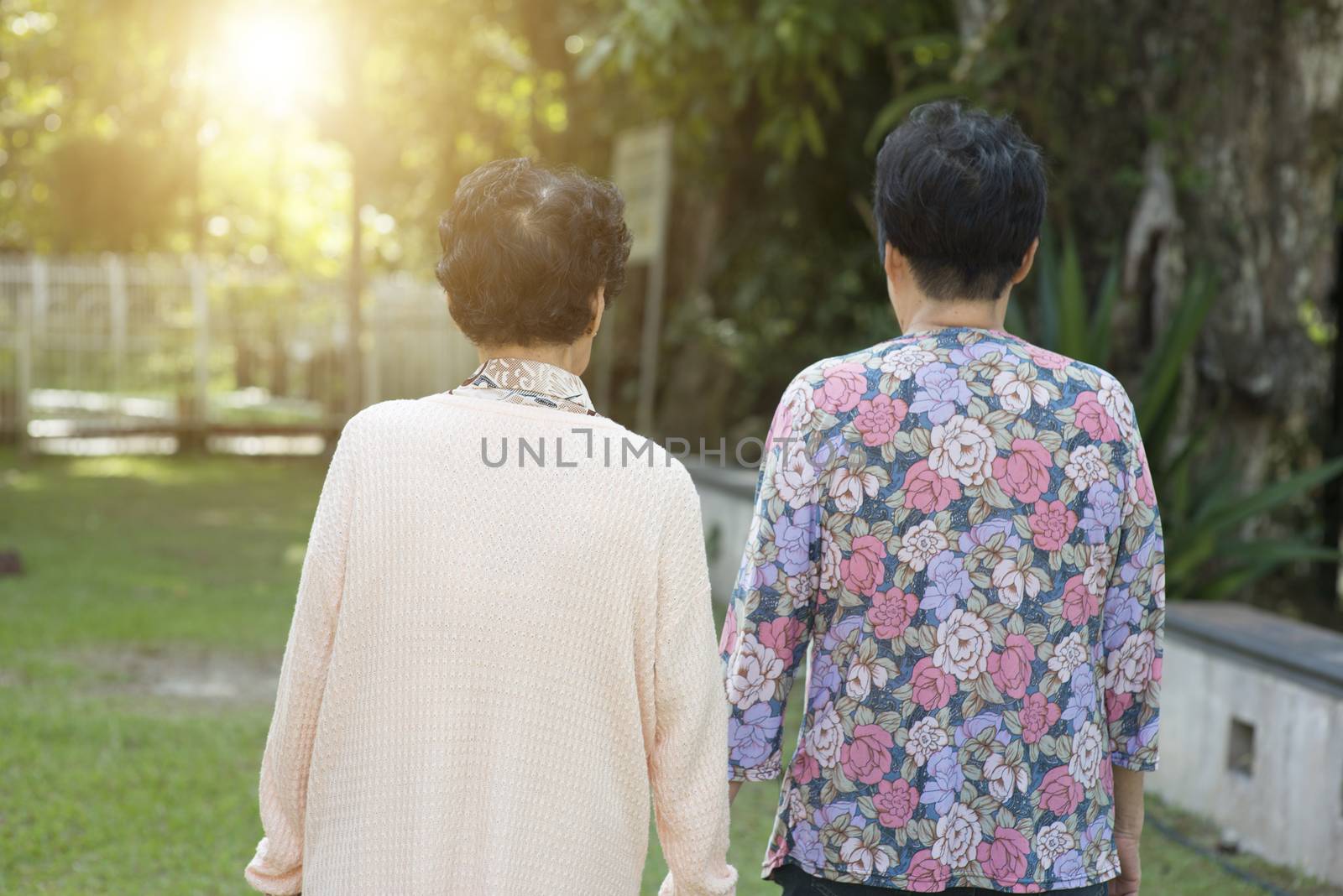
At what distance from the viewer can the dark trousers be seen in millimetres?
1870

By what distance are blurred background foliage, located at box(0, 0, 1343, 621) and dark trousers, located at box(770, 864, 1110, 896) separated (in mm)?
3656

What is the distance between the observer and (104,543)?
9.38 m

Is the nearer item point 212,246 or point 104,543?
point 104,543

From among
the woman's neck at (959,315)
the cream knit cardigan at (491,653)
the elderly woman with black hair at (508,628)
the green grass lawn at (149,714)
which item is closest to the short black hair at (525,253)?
the elderly woman with black hair at (508,628)

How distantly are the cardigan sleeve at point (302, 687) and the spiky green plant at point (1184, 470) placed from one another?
414 centimetres

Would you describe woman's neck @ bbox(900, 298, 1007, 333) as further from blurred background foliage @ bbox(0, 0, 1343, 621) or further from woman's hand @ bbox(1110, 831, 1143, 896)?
blurred background foliage @ bbox(0, 0, 1343, 621)

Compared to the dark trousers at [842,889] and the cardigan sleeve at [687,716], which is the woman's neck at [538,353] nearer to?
the cardigan sleeve at [687,716]

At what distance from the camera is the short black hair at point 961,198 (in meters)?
1.90

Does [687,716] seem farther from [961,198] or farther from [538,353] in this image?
[961,198]

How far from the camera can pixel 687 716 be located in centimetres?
177

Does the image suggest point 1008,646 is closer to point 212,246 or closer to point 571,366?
point 571,366

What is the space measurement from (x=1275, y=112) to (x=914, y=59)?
2253 mm

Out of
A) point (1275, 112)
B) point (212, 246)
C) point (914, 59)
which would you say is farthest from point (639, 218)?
point (212, 246)

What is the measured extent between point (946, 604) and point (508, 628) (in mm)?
577
